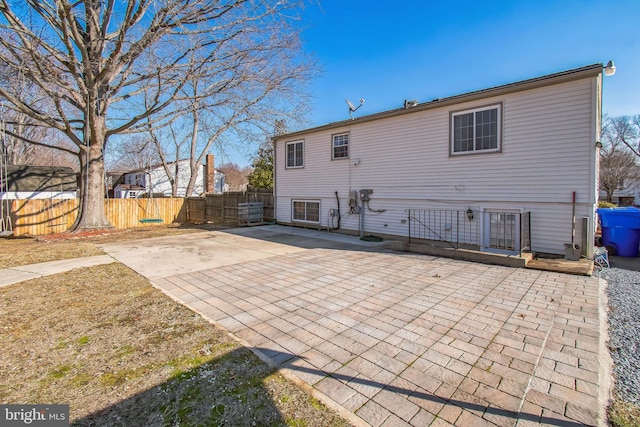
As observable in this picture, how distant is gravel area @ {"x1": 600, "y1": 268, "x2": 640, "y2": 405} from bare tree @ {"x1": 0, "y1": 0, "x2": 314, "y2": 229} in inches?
388

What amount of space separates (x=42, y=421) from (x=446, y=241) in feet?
27.8

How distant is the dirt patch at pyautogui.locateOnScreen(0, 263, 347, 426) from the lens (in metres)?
2.02

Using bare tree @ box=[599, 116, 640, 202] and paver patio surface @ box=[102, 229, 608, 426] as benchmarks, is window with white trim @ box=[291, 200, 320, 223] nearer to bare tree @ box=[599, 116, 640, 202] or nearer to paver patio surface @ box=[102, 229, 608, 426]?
paver patio surface @ box=[102, 229, 608, 426]

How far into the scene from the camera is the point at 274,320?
11.6ft

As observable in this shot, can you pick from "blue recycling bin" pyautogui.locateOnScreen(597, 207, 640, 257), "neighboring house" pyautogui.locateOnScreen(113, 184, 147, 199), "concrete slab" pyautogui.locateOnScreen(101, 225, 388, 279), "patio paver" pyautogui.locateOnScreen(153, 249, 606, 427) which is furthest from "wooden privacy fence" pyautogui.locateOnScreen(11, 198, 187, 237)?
"blue recycling bin" pyautogui.locateOnScreen(597, 207, 640, 257)

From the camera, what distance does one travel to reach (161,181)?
96.1 ft

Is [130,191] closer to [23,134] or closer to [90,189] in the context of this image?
[23,134]

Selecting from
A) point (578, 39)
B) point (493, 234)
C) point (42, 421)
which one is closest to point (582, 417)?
point (42, 421)

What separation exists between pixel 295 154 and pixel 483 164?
24.8 feet

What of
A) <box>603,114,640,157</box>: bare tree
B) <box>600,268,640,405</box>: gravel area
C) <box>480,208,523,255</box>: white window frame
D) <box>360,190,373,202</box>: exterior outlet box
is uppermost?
<box>603,114,640,157</box>: bare tree

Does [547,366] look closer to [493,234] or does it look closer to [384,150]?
[493,234]

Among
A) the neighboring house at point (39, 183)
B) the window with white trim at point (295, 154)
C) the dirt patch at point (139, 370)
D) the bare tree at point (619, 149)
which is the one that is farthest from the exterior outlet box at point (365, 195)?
the bare tree at point (619, 149)

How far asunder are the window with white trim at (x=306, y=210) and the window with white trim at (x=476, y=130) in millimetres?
5763

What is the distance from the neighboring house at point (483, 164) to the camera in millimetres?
6484
